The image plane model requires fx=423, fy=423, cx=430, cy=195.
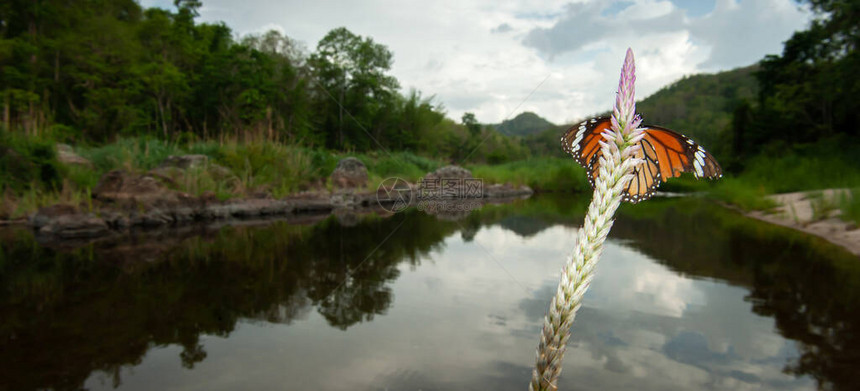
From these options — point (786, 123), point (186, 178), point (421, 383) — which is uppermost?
point (786, 123)

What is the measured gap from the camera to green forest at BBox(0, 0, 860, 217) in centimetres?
1291

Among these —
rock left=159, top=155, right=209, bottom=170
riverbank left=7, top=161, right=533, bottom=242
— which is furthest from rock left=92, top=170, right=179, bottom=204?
rock left=159, top=155, right=209, bottom=170

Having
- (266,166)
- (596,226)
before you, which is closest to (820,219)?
(596,226)

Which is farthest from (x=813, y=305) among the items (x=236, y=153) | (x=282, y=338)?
(x=236, y=153)

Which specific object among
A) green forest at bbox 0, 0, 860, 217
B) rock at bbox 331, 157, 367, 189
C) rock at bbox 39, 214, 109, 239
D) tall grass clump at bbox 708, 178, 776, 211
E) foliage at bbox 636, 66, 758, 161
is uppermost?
foliage at bbox 636, 66, 758, 161

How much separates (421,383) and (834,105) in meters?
29.1

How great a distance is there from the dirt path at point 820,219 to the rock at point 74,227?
43.2 ft

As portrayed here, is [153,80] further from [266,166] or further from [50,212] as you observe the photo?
[50,212]

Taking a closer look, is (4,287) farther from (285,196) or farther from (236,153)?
(236,153)

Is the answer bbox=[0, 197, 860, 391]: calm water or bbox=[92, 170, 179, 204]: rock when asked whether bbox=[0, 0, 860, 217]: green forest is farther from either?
bbox=[0, 197, 860, 391]: calm water

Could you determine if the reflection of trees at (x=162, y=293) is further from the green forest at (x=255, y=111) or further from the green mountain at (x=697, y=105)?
the green mountain at (x=697, y=105)

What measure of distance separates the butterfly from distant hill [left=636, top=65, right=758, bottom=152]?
185 feet

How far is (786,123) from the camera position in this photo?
25844 millimetres

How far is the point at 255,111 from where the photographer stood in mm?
27031
